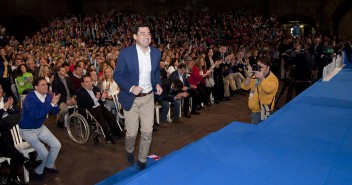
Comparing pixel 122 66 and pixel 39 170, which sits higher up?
pixel 122 66

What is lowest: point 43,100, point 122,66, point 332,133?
point 332,133

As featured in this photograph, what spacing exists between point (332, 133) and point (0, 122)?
342 cm

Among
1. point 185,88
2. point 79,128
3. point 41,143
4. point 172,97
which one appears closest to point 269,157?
point 41,143

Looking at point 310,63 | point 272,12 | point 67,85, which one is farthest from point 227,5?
point 67,85

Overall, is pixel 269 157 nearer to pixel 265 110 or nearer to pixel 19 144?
pixel 265 110

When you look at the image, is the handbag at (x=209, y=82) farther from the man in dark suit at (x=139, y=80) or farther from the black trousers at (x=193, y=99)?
the man in dark suit at (x=139, y=80)

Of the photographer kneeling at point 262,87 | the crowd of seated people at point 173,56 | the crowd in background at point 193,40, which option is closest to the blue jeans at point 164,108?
the crowd of seated people at point 173,56

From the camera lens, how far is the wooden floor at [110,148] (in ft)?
11.8

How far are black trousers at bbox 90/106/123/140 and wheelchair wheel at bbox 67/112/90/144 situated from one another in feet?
0.62

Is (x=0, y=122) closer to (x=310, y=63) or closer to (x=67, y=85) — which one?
(x=67, y=85)

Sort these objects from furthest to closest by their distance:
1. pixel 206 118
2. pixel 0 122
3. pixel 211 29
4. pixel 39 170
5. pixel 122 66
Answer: pixel 211 29 → pixel 206 118 → pixel 39 170 → pixel 0 122 → pixel 122 66

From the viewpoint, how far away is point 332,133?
292 cm

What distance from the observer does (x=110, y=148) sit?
445cm

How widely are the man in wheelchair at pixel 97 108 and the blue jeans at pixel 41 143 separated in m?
0.95
